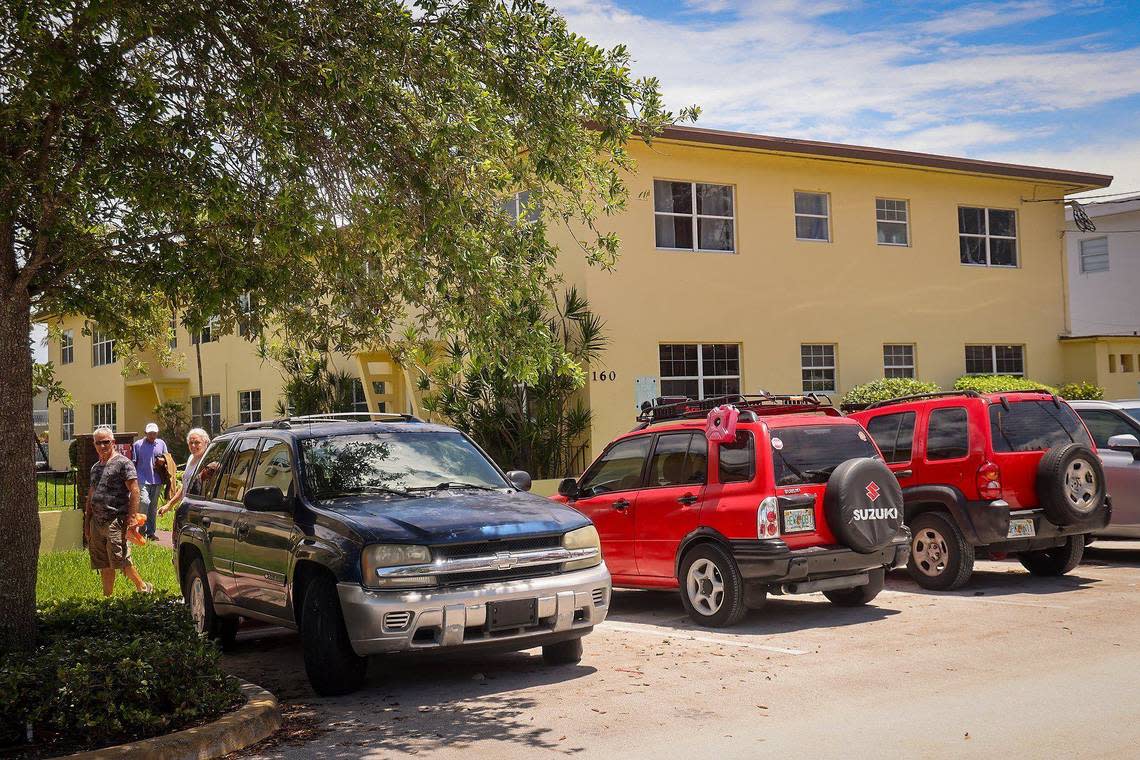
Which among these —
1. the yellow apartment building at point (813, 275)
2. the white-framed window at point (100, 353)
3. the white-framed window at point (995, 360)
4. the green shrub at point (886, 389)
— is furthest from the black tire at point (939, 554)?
the white-framed window at point (100, 353)

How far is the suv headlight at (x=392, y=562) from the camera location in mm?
7406

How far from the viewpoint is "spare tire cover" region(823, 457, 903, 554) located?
961cm

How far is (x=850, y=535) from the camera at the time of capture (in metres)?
9.59

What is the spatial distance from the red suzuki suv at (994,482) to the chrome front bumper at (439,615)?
5064 mm

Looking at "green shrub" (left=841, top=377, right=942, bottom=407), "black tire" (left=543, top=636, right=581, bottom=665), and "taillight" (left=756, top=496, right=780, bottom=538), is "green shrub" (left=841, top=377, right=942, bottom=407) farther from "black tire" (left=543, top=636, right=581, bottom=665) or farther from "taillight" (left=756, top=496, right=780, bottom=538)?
"black tire" (left=543, top=636, right=581, bottom=665)

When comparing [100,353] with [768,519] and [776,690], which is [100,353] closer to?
[768,519]

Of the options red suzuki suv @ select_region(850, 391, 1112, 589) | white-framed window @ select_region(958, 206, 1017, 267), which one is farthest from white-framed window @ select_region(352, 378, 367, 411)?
red suzuki suv @ select_region(850, 391, 1112, 589)

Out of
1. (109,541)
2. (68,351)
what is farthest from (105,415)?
(109,541)

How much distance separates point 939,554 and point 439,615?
5.99 m

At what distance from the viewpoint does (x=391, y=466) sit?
28.8 ft

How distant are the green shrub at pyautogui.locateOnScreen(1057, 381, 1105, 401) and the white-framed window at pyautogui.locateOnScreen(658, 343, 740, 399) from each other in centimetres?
763

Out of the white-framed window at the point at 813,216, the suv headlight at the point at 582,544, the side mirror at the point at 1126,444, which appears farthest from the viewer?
the white-framed window at the point at 813,216

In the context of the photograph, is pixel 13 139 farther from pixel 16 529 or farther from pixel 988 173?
pixel 988 173

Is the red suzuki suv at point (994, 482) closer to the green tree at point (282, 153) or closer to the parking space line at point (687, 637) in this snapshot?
the parking space line at point (687, 637)
